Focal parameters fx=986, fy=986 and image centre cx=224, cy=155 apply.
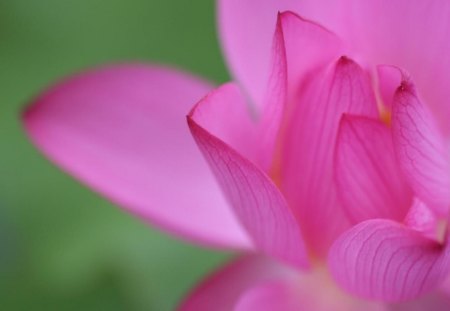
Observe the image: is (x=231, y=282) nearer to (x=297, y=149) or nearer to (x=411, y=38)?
(x=297, y=149)

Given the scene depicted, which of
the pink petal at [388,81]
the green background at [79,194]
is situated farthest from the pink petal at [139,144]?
the green background at [79,194]

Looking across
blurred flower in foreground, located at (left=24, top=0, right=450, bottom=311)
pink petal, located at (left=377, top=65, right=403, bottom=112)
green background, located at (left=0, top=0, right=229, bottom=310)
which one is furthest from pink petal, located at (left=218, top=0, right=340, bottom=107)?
green background, located at (left=0, top=0, right=229, bottom=310)

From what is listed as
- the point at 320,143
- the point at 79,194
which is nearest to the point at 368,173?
the point at 320,143

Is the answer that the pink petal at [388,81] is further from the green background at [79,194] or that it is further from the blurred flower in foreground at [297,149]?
the green background at [79,194]

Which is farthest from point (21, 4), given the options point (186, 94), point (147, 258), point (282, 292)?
point (282, 292)

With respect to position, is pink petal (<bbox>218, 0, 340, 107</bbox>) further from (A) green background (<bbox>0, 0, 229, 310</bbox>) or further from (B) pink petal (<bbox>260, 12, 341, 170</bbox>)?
(A) green background (<bbox>0, 0, 229, 310</bbox>)

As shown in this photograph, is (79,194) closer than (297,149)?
No

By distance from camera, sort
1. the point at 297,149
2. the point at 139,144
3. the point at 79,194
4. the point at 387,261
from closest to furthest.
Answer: the point at 387,261, the point at 297,149, the point at 139,144, the point at 79,194
